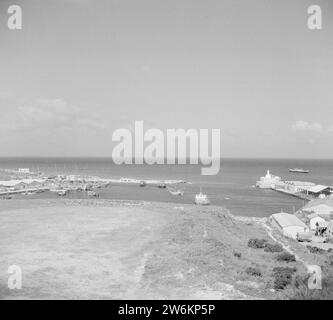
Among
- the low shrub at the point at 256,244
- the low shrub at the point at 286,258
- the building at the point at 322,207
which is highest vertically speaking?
the low shrub at the point at 286,258

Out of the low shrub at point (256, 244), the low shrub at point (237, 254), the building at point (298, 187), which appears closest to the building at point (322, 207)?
the low shrub at point (256, 244)

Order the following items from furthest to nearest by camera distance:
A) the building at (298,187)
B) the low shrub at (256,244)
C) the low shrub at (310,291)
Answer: the building at (298,187) → the low shrub at (256,244) → the low shrub at (310,291)

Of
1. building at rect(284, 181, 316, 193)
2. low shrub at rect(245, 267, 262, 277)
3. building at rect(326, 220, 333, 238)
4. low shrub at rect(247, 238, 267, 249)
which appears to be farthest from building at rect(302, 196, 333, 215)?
building at rect(284, 181, 316, 193)

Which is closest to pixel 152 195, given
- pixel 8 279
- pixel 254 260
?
pixel 254 260

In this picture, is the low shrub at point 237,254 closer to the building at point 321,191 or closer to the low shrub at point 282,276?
the low shrub at point 282,276

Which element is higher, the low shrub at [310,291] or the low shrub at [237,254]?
the low shrub at [310,291]

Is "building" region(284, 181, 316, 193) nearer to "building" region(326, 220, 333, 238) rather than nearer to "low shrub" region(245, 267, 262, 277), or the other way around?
"building" region(326, 220, 333, 238)

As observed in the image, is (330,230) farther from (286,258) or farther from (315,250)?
(286,258)

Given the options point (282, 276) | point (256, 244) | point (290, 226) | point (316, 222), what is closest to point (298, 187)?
point (316, 222)
